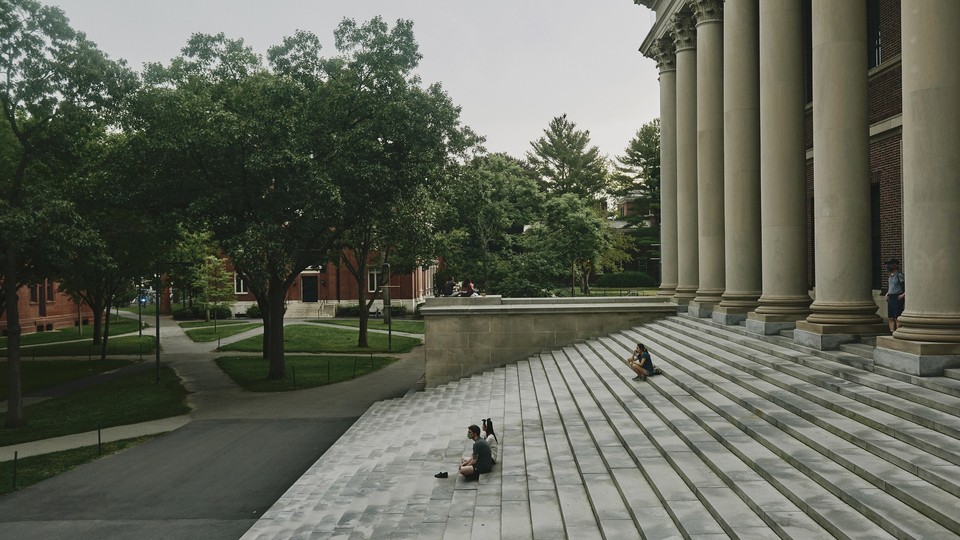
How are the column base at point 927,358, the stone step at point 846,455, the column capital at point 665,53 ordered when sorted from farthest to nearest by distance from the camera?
the column capital at point 665,53 < the column base at point 927,358 < the stone step at point 846,455

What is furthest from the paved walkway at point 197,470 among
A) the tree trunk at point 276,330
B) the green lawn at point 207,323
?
the green lawn at point 207,323

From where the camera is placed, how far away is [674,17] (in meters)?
23.5

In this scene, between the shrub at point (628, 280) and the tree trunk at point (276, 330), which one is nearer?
the tree trunk at point (276, 330)

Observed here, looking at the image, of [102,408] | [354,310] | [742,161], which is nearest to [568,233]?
[742,161]

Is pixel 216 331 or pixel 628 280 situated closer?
pixel 216 331

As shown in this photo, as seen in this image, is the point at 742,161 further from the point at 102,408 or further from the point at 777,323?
the point at 102,408

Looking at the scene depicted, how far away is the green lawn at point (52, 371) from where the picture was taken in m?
31.4

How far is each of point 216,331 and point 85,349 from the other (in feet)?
36.7

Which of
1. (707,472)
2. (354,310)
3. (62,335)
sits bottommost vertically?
(62,335)

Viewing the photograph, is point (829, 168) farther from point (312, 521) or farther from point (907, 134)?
point (312, 521)

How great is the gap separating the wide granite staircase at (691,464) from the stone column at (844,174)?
3.26ft

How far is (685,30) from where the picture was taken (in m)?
23.4

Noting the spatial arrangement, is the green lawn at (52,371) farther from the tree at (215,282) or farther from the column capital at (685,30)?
the column capital at (685,30)

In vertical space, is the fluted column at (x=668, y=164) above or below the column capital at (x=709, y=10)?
below
